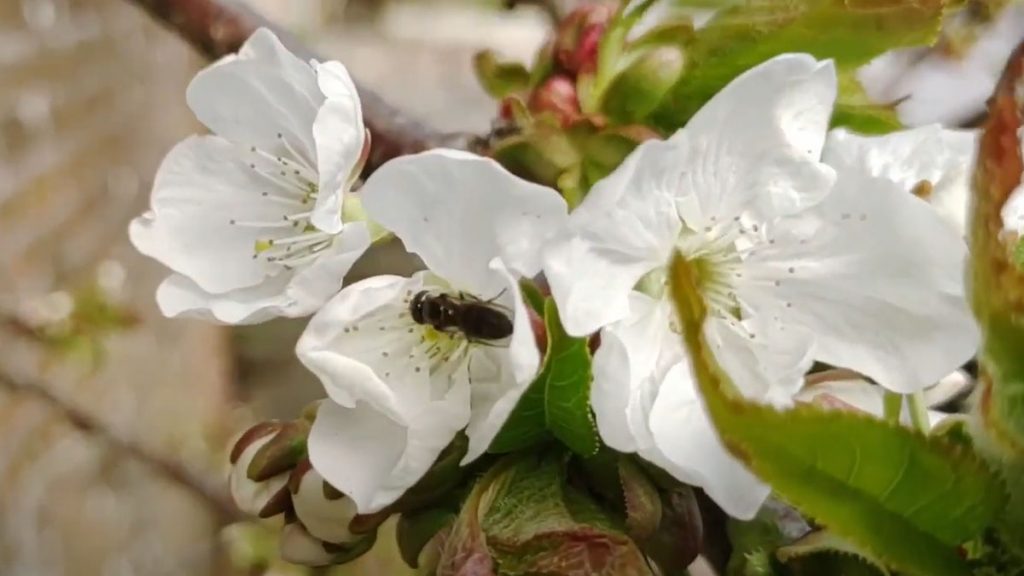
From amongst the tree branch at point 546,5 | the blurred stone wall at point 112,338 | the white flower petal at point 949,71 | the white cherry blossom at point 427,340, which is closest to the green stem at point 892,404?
the white cherry blossom at point 427,340

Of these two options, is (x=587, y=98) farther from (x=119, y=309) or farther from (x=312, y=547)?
(x=119, y=309)

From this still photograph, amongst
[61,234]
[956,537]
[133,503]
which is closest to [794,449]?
[956,537]

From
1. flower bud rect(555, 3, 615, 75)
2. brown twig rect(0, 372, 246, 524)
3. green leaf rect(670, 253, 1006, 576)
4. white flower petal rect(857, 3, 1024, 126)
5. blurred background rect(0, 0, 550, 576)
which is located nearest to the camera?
green leaf rect(670, 253, 1006, 576)

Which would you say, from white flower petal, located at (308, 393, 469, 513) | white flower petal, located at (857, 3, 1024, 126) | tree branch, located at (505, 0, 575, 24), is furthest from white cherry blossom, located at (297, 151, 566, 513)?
white flower petal, located at (857, 3, 1024, 126)

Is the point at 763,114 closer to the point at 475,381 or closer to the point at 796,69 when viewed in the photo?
the point at 796,69

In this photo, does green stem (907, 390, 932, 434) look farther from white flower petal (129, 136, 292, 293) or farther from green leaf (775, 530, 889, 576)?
white flower petal (129, 136, 292, 293)

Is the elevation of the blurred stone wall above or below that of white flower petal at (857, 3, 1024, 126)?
below

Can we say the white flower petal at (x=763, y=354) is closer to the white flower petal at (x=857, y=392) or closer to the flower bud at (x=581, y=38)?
the white flower petal at (x=857, y=392)
